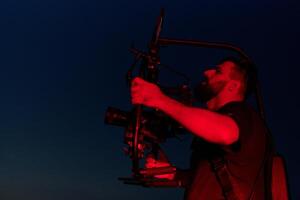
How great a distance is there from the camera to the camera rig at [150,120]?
2.47 meters

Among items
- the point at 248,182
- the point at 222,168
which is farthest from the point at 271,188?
the point at 222,168

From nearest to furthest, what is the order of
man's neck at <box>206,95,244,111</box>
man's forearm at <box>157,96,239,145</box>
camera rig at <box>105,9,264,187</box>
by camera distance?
man's forearm at <box>157,96,239,145</box> → camera rig at <box>105,9,264,187</box> → man's neck at <box>206,95,244,111</box>

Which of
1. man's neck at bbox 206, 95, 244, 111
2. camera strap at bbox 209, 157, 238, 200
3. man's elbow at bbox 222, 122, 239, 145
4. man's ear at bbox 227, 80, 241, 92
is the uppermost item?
man's ear at bbox 227, 80, 241, 92

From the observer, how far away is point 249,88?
297 centimetres

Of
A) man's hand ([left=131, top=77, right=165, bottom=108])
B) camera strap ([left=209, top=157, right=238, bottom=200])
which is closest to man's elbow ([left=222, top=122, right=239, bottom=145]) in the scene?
camera strap ([left=209, top=157, right=238, bottom=200])

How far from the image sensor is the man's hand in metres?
2.35

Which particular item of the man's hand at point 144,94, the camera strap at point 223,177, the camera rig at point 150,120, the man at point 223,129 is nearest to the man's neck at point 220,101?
the man at point 223,129

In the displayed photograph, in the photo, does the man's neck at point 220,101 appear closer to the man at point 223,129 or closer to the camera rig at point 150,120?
the man at point 223,129

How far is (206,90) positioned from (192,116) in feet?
2.16

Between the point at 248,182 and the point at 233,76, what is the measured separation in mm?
709

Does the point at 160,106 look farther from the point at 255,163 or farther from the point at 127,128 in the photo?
the point at 255,163

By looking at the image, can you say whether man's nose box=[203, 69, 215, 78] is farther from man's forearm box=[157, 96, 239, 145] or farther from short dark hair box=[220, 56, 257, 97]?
man's forearm box=[157, 96, 239, 145]

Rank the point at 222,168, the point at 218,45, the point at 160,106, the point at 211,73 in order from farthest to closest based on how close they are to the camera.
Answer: the point at 211,73 < the point at 218,45 < the point at 222,168 < the point at 160,106

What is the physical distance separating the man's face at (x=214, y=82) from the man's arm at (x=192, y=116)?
22.5 inches
